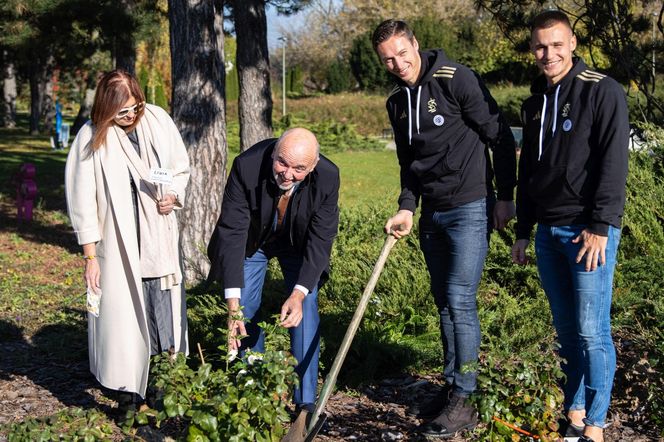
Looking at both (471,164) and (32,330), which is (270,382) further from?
(32,330)

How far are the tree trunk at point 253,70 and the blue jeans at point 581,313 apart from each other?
5.18 m

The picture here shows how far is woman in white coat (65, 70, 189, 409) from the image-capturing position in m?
3.73

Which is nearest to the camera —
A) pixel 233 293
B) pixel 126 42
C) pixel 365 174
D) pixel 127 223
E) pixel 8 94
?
pixel 233 293

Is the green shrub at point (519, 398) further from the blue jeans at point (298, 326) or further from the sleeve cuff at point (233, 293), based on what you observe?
the sleeve cuff at point (233, 293)

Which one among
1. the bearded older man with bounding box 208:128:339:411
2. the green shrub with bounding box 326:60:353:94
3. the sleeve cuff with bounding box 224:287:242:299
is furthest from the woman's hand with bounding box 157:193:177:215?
the green shrub with bounding box 326:60:353:94

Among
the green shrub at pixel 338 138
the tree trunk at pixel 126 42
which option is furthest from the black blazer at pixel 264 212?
the green shrub at pixel 338 138

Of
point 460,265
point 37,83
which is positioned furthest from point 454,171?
point 37,83

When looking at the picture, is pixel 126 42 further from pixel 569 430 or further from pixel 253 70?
pixel 569 430

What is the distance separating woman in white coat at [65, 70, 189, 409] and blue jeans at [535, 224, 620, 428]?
167 centimetres

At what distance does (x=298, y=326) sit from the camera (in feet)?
12.0

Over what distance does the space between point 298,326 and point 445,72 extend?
123cm

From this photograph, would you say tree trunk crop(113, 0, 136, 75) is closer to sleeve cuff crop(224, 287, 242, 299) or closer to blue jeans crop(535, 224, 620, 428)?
sleeve cuff crop(224, 287, 242, 299)

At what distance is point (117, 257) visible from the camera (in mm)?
3795

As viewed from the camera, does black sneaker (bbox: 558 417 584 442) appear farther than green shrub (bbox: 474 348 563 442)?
Yes
